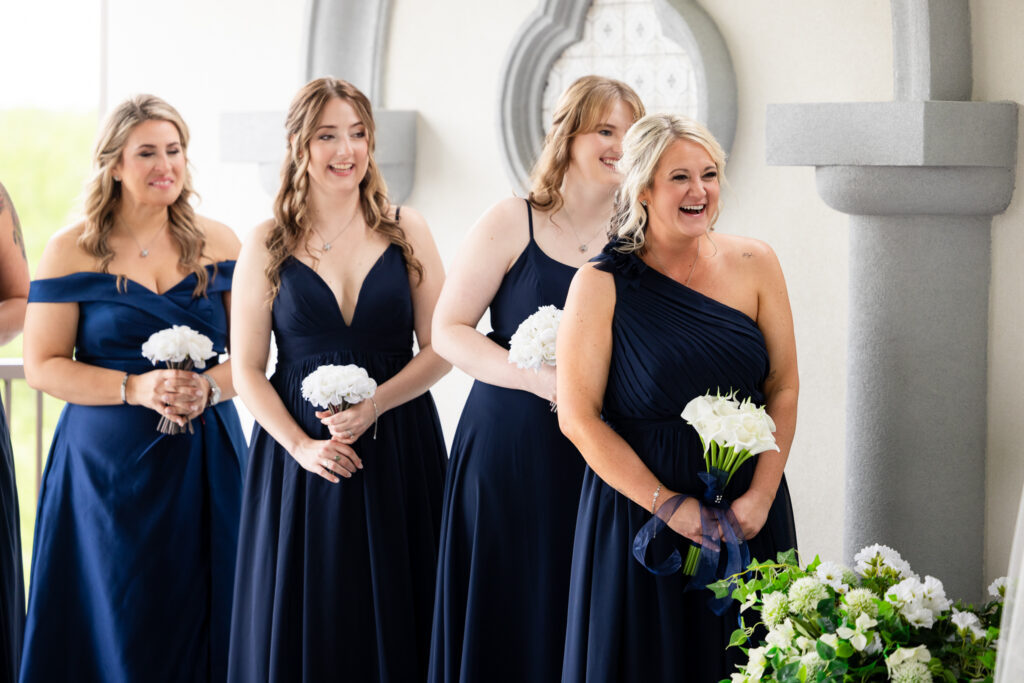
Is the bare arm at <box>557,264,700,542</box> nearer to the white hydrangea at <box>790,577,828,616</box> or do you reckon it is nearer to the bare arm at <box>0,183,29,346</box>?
the white hydrangea at <box>790,577,828,616</box>

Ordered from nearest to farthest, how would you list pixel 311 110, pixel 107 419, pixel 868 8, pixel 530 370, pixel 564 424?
pixel 564 424
pixel 530 370
pixel 311 110
pixel 107 419
pixel 868 8

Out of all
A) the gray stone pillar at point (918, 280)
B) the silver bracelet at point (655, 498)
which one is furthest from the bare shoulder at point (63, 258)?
the gray stone pillar at point (918, 280)

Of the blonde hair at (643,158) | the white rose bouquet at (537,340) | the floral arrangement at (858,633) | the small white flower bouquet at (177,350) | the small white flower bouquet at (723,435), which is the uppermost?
the blonde hair at (643,158)

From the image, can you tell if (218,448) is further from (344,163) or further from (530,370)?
(530,370)

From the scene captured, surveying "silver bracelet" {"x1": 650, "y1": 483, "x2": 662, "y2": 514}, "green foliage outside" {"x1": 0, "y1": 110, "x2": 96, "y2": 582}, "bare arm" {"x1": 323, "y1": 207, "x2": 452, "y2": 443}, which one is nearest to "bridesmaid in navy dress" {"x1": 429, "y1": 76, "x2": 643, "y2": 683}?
"bare arm" {"x1": 323, "y1": 207, "x2": 452, "y2": 443}

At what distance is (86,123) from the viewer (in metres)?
13.9

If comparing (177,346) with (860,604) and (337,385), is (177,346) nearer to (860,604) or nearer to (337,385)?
(337,385)

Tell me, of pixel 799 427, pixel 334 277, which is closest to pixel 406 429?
pixel 334 277

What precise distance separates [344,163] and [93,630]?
167 centimetres

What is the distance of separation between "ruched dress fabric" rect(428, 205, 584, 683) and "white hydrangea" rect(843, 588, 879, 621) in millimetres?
1098

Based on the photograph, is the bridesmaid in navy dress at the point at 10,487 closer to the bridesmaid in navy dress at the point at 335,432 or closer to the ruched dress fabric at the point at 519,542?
the bridesmaid in navy dress at the point at 335,432

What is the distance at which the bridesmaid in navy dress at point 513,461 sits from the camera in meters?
3.12

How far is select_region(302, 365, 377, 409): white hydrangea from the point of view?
10.3ft

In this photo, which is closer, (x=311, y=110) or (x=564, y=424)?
(x=564, y=424)
